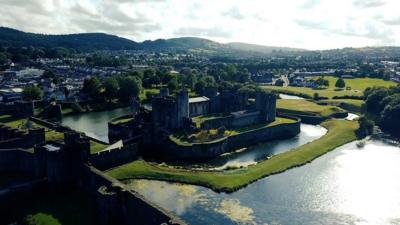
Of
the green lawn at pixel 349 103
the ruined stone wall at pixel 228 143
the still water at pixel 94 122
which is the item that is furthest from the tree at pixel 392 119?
the still water at pixel 94 122

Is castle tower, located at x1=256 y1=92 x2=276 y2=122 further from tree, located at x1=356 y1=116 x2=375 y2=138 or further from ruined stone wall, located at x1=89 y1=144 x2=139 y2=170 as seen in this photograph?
ruined stone wall, located at x1=89 y1=144 x2=139 y2=170

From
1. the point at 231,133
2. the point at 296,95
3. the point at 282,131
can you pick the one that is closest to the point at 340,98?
the point at 296,95

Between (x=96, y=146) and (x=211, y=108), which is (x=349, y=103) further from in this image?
(x=96, y=146)

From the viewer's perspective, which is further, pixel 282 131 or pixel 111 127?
pixel 282 131

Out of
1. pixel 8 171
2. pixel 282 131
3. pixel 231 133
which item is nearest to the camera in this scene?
pixel 8 171

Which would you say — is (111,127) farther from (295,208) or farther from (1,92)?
(1,92)

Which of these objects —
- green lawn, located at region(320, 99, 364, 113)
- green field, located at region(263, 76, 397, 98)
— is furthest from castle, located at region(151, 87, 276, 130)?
green field, located at region(263, 76, 397, 98)
